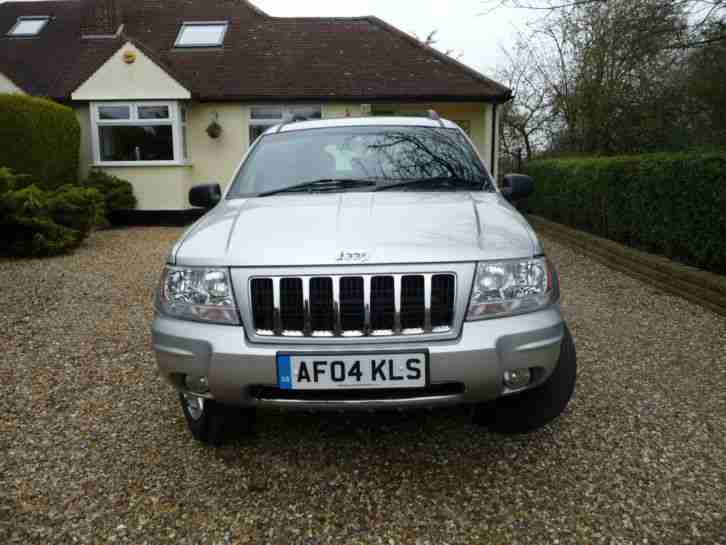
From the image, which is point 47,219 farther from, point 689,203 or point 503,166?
point 503,166

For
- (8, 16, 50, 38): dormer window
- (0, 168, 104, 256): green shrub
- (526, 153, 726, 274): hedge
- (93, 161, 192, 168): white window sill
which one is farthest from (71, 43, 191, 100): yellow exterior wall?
(526, 153, 726, 274): hedge

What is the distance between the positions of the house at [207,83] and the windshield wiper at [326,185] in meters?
11.2

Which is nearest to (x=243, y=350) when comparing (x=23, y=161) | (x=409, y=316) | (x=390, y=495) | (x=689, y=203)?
(x=409, y=316)

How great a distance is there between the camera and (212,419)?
280cm

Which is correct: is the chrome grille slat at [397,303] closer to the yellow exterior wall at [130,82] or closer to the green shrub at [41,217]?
the green shrub at [41,217]

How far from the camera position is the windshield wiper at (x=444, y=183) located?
10.8ft

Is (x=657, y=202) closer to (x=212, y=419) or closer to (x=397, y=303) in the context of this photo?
(x=397, y=303)

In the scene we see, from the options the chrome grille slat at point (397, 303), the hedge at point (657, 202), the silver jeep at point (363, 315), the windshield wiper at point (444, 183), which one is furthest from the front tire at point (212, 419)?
the hedge at point (657, 202)

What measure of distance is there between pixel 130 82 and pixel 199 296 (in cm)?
1264

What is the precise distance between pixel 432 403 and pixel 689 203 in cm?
534

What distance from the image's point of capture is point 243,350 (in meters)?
2.30

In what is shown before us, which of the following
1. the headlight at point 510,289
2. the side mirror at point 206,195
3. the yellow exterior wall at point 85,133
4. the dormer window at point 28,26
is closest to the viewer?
the headlight at point 510,289

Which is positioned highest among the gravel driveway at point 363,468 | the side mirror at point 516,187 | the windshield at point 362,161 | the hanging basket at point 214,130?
the hanging basket at point 214,130

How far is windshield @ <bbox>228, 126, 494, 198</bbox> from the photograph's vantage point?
340cm
